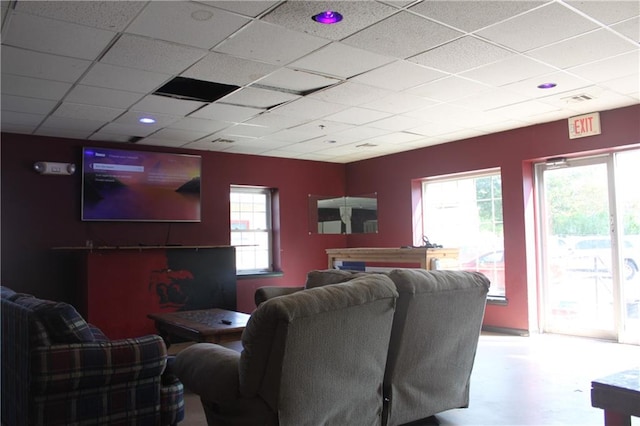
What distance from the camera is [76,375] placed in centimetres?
264

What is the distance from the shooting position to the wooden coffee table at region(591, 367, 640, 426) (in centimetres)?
183

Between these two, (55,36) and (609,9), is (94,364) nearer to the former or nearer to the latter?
(55,36)

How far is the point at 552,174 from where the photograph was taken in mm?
6289

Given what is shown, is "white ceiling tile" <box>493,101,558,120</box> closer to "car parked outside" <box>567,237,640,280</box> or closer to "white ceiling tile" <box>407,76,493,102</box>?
"white ceiling tile" <box>407,76,493,102</box>

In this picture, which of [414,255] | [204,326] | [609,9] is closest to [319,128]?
[414,255]

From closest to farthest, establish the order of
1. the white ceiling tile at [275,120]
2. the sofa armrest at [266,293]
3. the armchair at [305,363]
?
the armchair at [305,363] → the sofa armrest at [266,293] → the white ceiling tile at [275,120]

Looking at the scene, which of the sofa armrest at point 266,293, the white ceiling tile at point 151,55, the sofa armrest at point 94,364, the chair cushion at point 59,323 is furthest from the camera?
the sofa armrest at point 266,293

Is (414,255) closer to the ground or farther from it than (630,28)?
closer to the ground

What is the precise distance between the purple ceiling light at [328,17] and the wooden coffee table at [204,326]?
2.36m

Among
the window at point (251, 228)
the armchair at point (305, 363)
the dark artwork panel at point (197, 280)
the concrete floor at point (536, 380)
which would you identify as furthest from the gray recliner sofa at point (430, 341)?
the window at point (251, 228)

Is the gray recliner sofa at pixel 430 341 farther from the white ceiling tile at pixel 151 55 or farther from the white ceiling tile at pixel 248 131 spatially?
the white ceiling tile at pixel 248 131

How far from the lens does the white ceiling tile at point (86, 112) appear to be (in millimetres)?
4939

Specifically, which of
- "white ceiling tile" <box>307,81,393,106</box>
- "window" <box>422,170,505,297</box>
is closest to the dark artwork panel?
"white ceiling tile" <box>307,81,393,106</box>

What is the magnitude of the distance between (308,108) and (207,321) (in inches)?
90.1
